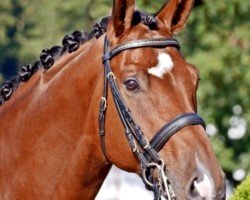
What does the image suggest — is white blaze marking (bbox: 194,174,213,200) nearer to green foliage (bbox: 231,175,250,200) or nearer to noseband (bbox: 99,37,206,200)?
noseband (bbox: 99,37,206,200)

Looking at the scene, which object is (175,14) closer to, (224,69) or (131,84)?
(131,84)

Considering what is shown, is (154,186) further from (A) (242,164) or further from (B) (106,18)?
(A) (242,164)

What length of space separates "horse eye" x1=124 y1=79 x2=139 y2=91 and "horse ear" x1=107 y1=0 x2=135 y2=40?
31 cm

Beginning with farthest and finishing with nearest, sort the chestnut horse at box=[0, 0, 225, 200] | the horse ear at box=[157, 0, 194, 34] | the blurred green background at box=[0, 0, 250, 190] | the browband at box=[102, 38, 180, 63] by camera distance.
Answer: the blurred green background at box=[0, 0, 250, 190] < the horse ear at box=[157, 0, 194, 34] < the browband at box=[102, 38, 180, 63] < the chestnut horse at box=[0, 0, 225, 200]

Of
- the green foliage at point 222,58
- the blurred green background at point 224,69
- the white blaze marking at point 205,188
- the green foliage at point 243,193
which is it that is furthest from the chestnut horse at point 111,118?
the green foliage at point 222,58

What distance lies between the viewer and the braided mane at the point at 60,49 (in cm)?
465

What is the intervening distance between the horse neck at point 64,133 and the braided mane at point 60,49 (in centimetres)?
7

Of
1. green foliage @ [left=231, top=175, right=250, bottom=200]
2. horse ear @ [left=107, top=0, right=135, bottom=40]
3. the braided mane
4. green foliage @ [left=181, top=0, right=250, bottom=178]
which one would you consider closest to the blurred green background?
green foliage @ [left=181, top=0, right=250, bottom=178]

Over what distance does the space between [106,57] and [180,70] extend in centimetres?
43

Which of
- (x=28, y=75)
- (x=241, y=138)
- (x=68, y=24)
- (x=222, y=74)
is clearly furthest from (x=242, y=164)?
(x=68, y=24)

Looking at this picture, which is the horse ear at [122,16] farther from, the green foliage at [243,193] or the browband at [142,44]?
the green foliage at [243,193]

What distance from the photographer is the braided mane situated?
4648mm

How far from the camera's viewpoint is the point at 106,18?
15.8 feet

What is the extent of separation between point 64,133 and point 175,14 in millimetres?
908
